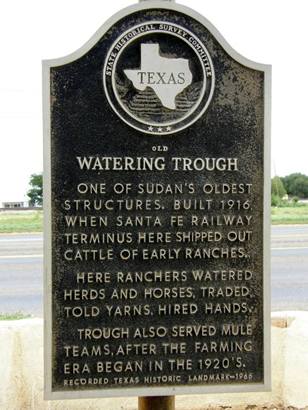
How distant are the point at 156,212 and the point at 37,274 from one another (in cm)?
810

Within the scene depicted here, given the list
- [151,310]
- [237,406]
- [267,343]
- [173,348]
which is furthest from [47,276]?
[237,406]

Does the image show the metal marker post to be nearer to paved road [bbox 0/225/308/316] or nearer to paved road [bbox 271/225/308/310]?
paved road [bbox 0/225/308/316]

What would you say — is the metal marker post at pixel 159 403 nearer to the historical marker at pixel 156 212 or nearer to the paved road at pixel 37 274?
the historical marker at pixel 156 212

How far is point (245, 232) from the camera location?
337cm

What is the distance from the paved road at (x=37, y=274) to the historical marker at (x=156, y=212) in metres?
4.40

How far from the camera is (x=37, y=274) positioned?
11.0 metres

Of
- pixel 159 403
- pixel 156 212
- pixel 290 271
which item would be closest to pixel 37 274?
pixel 290 271

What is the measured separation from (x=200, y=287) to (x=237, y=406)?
1.56 meters

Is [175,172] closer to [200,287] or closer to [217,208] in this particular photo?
[217,208]

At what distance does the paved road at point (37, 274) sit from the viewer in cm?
831

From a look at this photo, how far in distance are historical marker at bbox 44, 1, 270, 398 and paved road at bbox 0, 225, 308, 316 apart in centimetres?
440

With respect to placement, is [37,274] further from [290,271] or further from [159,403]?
[159,403]

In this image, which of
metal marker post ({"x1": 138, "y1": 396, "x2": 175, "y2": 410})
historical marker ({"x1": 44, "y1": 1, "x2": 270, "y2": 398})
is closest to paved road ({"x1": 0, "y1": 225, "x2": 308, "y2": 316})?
metal marker post ({"x1": 138, "y1": 396, "x2": 175, "y2": 410})

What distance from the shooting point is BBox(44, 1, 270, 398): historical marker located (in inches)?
127
